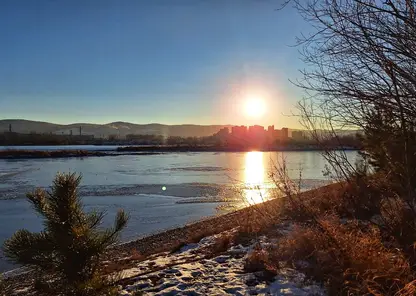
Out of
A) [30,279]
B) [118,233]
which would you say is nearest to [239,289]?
[118,233]

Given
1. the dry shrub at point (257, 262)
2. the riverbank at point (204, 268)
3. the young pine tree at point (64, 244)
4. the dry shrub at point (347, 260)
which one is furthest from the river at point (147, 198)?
the young pine tree at point (64, 244)

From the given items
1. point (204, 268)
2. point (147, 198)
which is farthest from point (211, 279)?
point (147, 198)

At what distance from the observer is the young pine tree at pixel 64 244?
4672 millimetres

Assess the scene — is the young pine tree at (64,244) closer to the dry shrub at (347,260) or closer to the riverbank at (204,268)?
the riverbank at (204,268)

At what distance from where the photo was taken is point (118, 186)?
24703 mm

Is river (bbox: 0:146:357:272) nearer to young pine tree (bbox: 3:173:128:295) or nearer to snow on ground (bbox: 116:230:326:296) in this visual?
snow on ground (bbox: 116:230:326:296)

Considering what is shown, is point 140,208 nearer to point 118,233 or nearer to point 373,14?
point 118,233

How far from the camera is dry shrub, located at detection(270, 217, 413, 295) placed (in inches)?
186

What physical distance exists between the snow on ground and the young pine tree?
0.88m

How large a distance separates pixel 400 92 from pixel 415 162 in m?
2.16

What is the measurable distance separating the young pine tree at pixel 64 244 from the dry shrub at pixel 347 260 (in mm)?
2928

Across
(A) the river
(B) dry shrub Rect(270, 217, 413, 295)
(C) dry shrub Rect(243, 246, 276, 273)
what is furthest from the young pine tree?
(A) the river

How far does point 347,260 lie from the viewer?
5.48 metres

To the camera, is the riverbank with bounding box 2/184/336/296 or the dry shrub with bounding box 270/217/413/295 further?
the riverbank with bounding box 2/184/336/296
